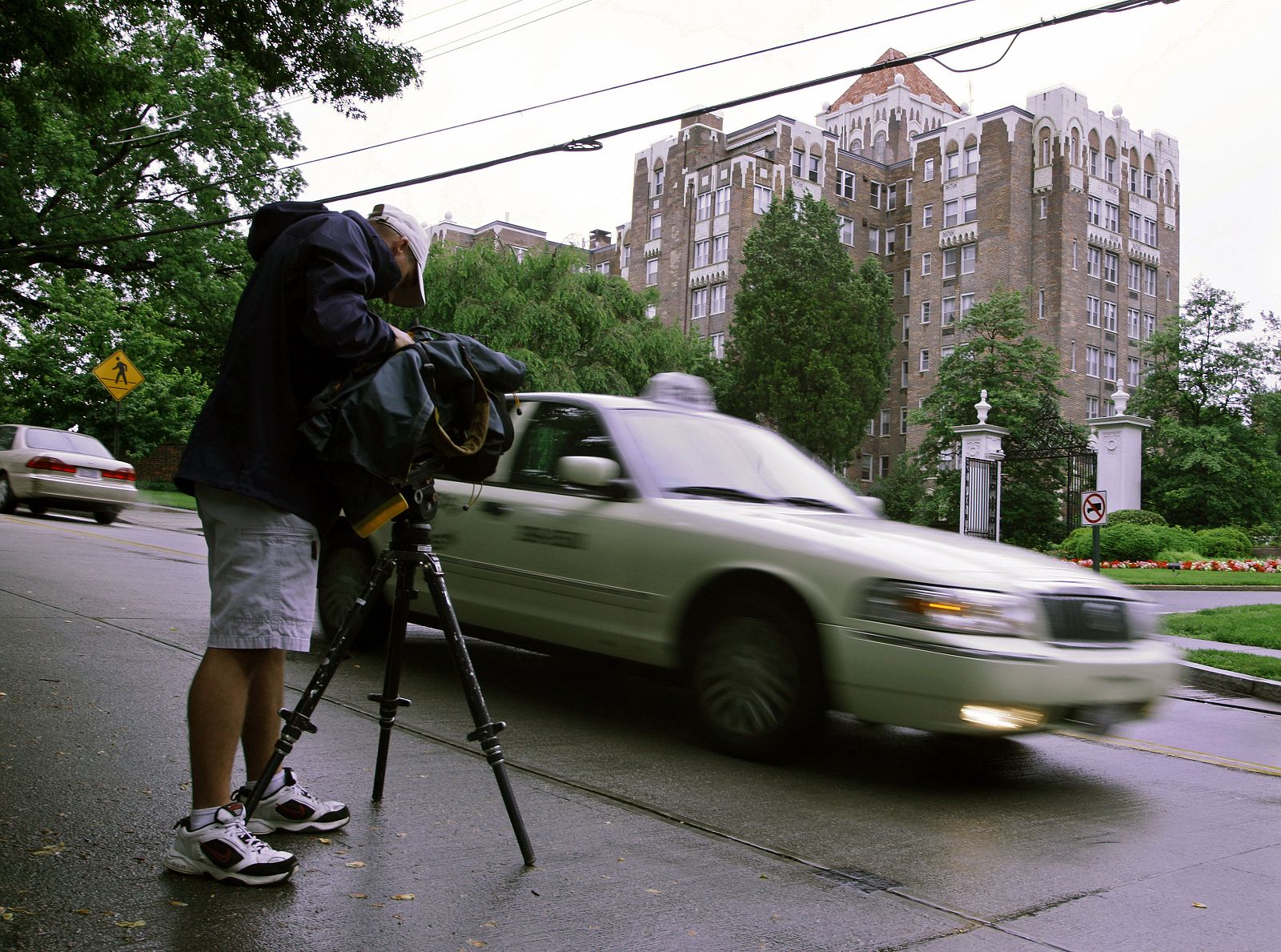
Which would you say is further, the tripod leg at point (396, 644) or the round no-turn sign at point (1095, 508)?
the round no-turn sign at point (1095, 508)

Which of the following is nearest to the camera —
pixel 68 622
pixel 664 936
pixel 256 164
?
pixel 664 936

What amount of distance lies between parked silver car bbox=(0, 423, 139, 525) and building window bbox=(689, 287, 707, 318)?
50693mm

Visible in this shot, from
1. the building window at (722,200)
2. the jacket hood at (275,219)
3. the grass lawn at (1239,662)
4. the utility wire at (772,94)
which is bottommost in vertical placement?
the grass lawn at (1239,662)

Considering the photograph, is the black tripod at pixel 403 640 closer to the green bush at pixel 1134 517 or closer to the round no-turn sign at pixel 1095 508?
the round no-turn sign at pixel 1095 508

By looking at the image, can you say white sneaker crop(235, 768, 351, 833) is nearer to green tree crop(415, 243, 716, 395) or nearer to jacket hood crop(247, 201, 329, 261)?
jacket hood crop(247, 201, 329, 261)

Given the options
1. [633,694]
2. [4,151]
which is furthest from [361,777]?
[4,151]

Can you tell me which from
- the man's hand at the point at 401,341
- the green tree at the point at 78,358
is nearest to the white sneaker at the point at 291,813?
the man's hand at the point at 401,341

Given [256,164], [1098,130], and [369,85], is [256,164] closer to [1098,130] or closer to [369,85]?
[369,85]

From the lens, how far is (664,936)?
120 inches

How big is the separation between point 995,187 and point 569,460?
5943 centimetres

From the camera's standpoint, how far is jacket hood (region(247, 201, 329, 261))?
11.1ft

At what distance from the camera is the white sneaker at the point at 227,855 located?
3.14 metres

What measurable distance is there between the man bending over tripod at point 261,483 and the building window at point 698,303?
65608 mm

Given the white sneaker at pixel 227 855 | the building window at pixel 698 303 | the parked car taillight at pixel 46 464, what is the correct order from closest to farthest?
1. the white sneaker at pixel 227 855
2. the parked car taillight at pixel 46 464
3. the building window at pixel 698 303
